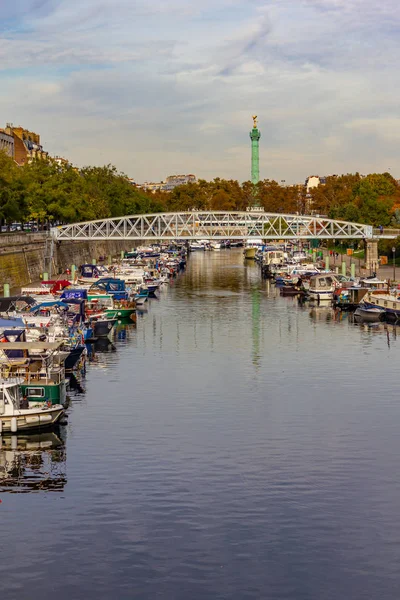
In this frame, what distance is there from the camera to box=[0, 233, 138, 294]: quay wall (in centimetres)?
10562

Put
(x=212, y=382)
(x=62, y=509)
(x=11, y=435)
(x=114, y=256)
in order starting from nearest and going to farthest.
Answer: (x=62, y=509), (x=11, y=435), (x=212, y=382), (x=114, y=256)

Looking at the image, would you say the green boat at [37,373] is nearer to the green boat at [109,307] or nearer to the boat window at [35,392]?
the boat window at [35,392]

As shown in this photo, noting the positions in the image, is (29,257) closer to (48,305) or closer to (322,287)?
(322,287)

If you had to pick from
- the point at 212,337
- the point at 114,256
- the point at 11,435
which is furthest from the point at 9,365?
the point at 114,256

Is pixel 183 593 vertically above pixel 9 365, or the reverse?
pixel 9 365

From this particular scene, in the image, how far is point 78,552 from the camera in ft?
102

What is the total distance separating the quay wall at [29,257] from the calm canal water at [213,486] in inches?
1676

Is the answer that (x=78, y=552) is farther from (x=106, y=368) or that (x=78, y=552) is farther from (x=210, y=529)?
(x=106, y=368)

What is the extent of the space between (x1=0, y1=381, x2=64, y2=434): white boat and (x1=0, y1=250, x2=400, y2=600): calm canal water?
29.4 inches

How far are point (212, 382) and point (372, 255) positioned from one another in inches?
3202

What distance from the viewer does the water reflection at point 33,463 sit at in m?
37.6

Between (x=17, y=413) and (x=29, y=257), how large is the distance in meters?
75.5

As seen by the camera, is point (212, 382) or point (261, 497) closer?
point (261, 497)

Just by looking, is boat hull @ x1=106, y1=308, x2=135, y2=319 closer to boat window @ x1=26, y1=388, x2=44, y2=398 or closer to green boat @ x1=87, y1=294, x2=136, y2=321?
green boat @ x1=87, y1=294, x2=136, y2=321
